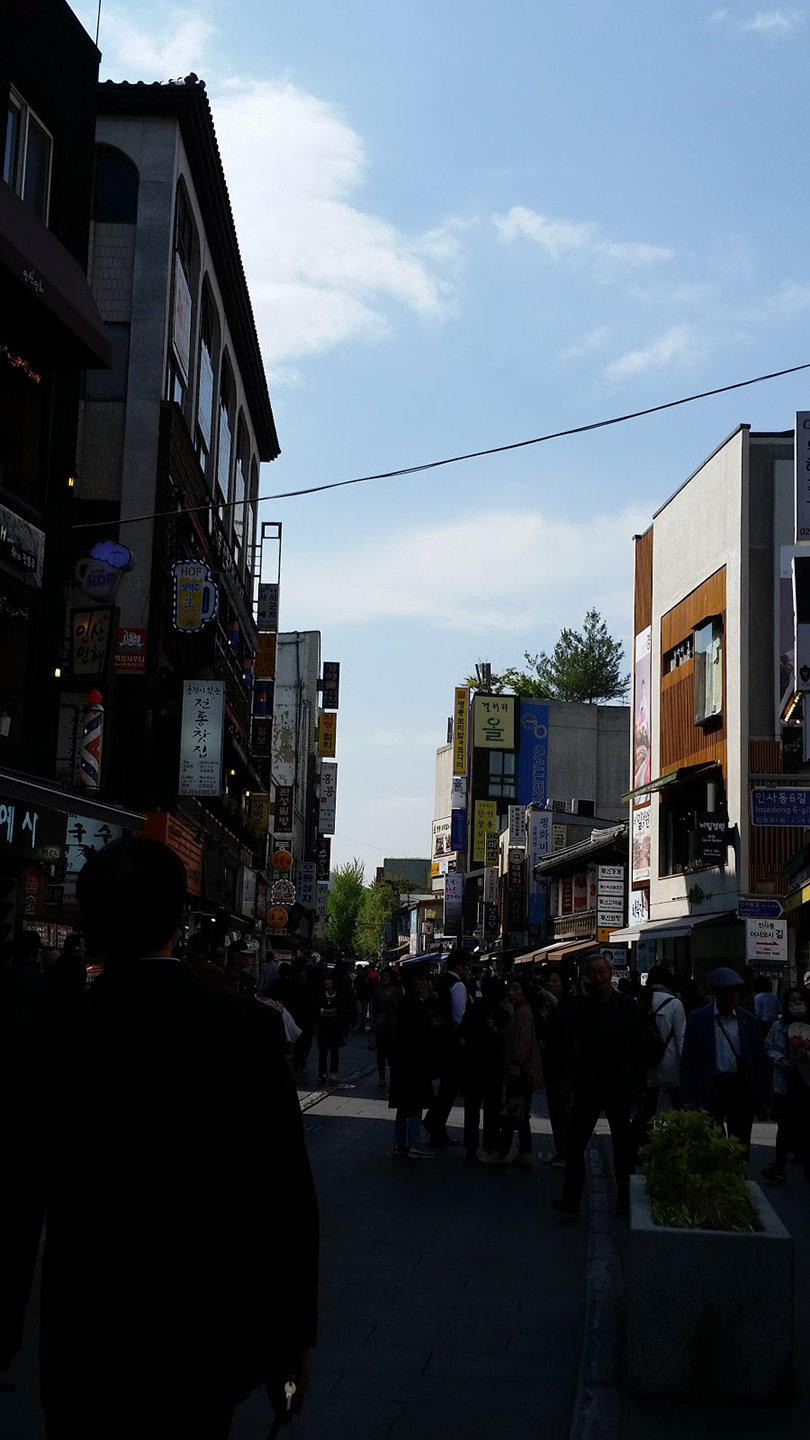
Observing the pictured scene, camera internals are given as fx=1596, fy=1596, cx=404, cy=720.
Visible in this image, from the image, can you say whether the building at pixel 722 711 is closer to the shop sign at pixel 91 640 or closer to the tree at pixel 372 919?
the shop sign at pixel 91 640

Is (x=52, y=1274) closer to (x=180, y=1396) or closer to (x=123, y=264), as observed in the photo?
(x=180, y=1396)

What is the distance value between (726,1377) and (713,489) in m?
37.4

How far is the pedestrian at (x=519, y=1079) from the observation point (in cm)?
1506

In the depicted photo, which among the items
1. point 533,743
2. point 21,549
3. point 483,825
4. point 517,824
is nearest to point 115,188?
point 21,549

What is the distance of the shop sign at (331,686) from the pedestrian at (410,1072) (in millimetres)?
71191

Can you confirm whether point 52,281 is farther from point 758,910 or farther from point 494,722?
point 494,722

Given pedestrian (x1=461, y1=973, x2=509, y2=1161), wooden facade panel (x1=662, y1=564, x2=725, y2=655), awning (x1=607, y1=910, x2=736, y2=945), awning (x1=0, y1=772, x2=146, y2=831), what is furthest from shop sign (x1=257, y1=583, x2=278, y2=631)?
pedestrian (x1=461, y1=973, x2=509, y2=1161)

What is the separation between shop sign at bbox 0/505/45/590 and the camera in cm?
2123

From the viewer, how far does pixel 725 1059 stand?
12.0 m

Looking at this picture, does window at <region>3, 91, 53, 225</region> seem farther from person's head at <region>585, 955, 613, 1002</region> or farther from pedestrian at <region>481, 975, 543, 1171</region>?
person's head at <region>585, 955, 613, 1002</region>

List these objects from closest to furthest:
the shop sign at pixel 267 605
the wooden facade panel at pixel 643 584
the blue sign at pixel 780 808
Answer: the blue sign at pixel 780 808 < the wooden facade panel at pixel 643 584 < the shop sign at pixel 267 605

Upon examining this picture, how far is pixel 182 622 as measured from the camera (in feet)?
102

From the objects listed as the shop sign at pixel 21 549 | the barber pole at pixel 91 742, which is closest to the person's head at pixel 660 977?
the shop sign at pixel 21 549

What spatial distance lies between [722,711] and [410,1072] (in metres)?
25.9
